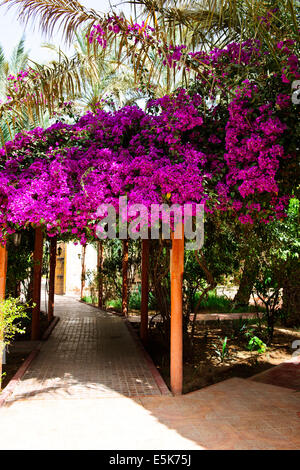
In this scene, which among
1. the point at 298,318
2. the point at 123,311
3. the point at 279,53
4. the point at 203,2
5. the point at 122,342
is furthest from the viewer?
the point at 123,311

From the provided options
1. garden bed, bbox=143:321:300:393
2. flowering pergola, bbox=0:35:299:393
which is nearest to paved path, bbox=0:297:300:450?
garden bed, bbox=143:321:300:393

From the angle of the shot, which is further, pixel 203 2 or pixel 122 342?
pixel 122 342

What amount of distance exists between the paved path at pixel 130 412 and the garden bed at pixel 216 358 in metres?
0.50

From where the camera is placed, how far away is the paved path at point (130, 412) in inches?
168

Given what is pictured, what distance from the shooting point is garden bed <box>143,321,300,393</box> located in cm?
699

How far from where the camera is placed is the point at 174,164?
17.9ft

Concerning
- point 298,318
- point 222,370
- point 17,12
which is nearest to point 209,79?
point 17,12

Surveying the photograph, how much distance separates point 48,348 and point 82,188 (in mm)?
4313

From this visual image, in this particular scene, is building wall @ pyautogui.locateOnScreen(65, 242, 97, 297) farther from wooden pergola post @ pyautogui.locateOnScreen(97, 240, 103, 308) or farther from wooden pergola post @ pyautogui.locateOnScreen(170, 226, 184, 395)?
wooden pergola post @ pyautogui.locateOnScreen(170, 226, 184, 395)

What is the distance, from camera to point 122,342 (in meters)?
9.23

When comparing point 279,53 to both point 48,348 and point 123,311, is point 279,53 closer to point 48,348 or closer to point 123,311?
point 48,348

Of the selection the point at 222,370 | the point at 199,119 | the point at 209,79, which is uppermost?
the point at 209,79

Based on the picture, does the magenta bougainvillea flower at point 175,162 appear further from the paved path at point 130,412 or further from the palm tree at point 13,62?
the palm tree at point 13,62

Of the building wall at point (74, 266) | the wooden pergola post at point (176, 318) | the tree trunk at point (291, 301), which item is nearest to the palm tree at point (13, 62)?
the building wall at point (74, 266)
